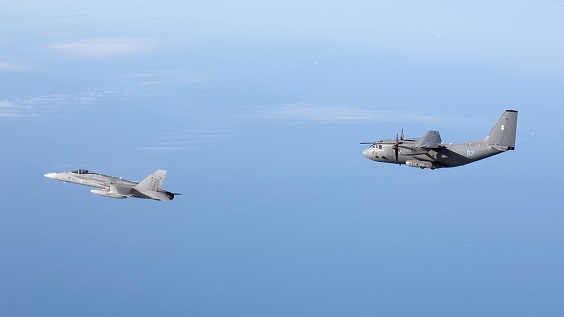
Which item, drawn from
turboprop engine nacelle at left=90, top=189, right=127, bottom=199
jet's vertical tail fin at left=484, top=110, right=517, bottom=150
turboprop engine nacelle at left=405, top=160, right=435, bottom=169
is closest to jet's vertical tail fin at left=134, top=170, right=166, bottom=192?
turboprop engine nacelle at left=90, top=189, right=127, bottom=199

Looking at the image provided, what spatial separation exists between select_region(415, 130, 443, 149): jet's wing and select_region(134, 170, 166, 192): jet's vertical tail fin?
141 ft

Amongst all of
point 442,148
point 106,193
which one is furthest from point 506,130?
point 106,193

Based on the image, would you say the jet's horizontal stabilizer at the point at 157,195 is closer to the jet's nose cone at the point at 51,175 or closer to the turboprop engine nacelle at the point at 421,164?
the jet's nose cone at the point at 51,175

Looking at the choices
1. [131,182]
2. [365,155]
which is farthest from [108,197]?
[365,155]

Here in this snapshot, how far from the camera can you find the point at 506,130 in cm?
15512

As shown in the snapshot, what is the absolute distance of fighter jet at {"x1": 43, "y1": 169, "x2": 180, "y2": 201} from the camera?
161 m

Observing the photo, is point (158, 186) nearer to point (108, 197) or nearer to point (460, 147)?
point (108, 197)

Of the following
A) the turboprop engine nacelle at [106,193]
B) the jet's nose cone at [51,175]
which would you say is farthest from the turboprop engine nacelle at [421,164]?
the jet's nose cone at [51,175]

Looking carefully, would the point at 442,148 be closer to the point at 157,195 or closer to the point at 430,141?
the point at 430,141

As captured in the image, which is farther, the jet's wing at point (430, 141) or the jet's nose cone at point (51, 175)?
the jet's nose cone at point (51, 175)

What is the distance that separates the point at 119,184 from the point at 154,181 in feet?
29.2

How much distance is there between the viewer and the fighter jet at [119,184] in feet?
527

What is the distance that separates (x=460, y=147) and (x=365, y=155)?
17046 mm

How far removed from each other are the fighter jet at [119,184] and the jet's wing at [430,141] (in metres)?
42.3
